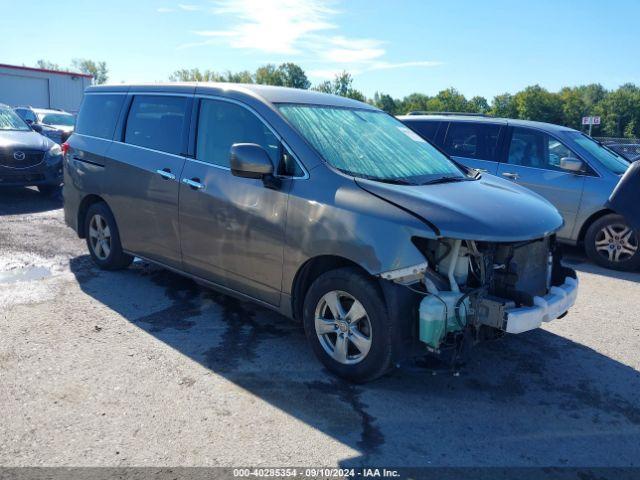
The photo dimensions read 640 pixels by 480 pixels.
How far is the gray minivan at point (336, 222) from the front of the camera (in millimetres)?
3559

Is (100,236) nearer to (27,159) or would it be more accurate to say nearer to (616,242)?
(27,159)

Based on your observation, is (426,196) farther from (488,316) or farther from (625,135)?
(625,135)

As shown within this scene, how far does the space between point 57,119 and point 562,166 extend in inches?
699

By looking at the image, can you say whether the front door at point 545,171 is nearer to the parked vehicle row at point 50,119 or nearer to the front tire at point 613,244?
the front tire at point 613,244

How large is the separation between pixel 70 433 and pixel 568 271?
142 inches

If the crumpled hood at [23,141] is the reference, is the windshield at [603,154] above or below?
above

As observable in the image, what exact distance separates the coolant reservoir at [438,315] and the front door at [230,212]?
45.1 inches

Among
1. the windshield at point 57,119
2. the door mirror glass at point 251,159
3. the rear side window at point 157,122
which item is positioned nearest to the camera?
the door mirror glass at point 251,159

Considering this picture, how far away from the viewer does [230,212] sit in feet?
14.4

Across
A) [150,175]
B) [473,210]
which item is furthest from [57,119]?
[473,210]

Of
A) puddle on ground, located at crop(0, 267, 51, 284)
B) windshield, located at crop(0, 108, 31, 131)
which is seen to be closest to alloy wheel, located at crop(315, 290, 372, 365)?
puddle on ground, located at crop(0, 267, 51, 284)

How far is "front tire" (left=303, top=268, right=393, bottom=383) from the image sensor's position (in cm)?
360

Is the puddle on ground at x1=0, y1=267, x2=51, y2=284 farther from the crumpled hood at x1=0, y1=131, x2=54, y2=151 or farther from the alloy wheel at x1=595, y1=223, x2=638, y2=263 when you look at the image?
the alloy wheel at x1=595, y1=223, x2=638, y2=263

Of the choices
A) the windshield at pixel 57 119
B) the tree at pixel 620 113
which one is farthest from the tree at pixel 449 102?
the windshield at pixel 57 119
